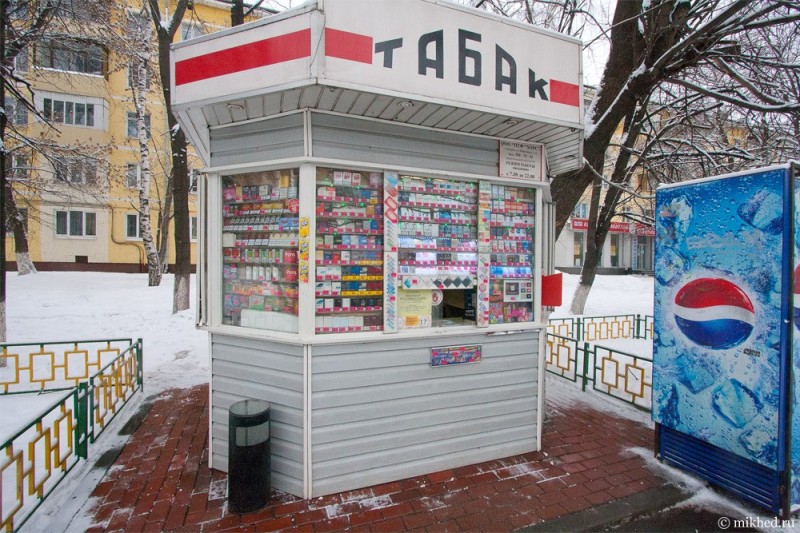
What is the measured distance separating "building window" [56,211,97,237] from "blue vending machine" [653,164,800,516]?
26.2m

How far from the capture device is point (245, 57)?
329 cm

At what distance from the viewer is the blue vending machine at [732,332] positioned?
3.30m

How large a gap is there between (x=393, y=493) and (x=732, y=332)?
3240mm

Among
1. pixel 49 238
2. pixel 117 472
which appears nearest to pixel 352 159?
pixel 117 472

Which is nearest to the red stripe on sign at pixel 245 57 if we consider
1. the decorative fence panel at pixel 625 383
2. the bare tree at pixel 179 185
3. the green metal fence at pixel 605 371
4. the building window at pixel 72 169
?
the green metal fence at pixel 605 371

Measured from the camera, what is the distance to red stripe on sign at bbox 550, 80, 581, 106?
394 centimetres

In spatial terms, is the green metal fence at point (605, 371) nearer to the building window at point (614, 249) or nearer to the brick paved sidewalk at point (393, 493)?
the brick paved sidewalk at point (393, 493)

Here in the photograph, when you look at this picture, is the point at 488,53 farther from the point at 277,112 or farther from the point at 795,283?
the point at 795,283

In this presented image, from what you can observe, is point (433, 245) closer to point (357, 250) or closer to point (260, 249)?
point (357, 250)

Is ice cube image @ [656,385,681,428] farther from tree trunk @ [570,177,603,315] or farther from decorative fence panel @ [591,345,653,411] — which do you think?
tree trunk @ [570,177,603,315]

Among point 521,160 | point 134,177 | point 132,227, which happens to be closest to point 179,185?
point 521,160

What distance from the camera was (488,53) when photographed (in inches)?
144

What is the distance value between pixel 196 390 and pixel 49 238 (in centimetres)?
2159

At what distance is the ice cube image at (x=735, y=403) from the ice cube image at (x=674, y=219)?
1390 millimetres
